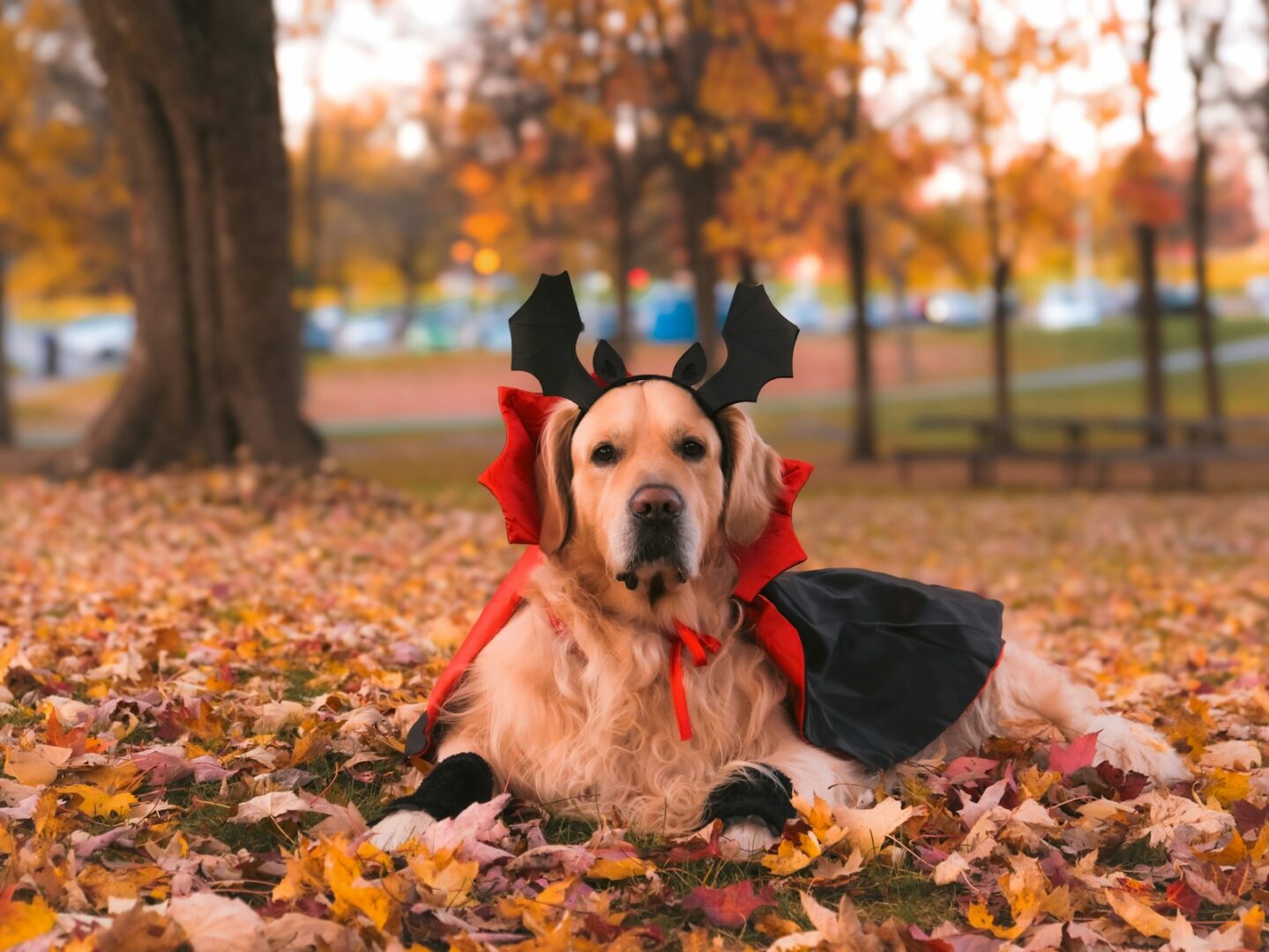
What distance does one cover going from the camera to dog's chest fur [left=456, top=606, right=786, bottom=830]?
12.6 feet

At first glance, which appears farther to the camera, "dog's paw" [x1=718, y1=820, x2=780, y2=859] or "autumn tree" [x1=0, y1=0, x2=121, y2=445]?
"autumn tree" [x1=0, y1=0, x2=121, y2=445]

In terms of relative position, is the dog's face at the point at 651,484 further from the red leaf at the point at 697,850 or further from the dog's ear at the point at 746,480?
the red leaf at the point at 697,850

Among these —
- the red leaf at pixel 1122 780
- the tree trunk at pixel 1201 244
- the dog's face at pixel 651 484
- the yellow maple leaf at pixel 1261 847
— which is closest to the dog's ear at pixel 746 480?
the dog's face at pixel 651 484

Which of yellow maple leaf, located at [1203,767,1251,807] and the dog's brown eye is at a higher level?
the dog's brown eye

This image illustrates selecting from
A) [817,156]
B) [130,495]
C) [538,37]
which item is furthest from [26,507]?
[538,37]

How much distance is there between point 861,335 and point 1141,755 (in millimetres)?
18787

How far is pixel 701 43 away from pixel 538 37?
12.0ft

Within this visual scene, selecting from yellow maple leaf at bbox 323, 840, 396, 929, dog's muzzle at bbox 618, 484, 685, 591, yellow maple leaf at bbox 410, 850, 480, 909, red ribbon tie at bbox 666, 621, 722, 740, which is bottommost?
yellow maple leaf at bbox 410, 850, 480, 909

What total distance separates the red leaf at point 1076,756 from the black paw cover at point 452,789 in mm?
1782

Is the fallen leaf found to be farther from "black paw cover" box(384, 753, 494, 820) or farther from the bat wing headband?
the bat wing headband

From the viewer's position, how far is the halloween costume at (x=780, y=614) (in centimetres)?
392

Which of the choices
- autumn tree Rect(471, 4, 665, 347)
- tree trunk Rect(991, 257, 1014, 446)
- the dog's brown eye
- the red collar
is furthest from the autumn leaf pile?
tree trunk Rect(991, 257, 1014, 446)

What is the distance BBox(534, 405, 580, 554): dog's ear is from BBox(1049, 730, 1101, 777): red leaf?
1718 millimetres

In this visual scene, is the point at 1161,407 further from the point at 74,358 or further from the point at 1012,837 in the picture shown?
the point at 74,358
